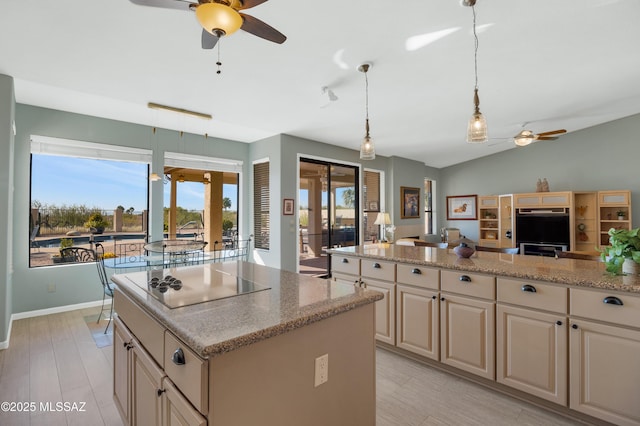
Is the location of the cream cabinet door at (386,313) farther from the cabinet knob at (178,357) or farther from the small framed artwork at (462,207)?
the small framed artwork at (462,207)

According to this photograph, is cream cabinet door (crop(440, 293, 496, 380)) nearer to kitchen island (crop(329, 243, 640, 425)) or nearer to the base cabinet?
kitchen island (crop(329, 243, 640, 425))

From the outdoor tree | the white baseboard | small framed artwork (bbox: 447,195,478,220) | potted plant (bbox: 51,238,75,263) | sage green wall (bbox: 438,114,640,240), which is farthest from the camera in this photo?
small framed artwork (bbox: 447,195,478,220)

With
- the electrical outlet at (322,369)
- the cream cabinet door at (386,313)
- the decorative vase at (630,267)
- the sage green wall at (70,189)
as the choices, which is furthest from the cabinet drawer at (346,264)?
the sage green wall at (70,189)

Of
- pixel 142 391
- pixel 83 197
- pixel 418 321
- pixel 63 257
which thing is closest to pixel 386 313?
pixel 418 321

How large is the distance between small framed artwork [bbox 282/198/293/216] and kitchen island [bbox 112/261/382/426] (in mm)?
3550

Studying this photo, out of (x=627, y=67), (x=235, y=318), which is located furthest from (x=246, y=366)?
(x=627, y=67)

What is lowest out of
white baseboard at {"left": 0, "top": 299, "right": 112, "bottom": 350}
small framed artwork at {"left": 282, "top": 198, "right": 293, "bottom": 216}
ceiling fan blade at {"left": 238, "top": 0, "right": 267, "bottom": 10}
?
white baseboard at {"left": 0, "top": 299, "right": 112, "bottom": 350}

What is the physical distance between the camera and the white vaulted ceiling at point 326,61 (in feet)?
7.81

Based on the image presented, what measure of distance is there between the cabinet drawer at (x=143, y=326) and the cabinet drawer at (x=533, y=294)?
215 cm

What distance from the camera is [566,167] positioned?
684cm

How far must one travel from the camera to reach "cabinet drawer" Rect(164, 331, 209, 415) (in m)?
0.96

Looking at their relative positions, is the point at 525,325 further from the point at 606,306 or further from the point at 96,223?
the point at 96,223

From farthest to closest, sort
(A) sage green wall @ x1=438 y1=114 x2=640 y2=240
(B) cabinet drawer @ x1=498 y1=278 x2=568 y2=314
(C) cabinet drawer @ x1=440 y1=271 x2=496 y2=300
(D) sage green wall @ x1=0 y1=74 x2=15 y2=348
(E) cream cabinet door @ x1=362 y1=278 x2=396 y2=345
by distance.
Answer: (A) sage green wall @ x1=438 y1=114 x2=640 y2=240
(D) sage green wall @ x1=0 y1=74 x2=15 y2=348
(E) cream cabinet door @ x1=362 y1=278 x2=396 y2=345
(C) cabinet drawer @ x1=440 y1=271 x2=496 y2=300
(B) cabinet drawer @ x1=498 y1=278 x2=568 y2=314

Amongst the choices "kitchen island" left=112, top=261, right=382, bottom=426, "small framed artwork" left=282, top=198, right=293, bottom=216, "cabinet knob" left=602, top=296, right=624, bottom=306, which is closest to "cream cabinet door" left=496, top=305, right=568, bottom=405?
"cabinet knob" left=602, top=296, right=624, bottom=306
